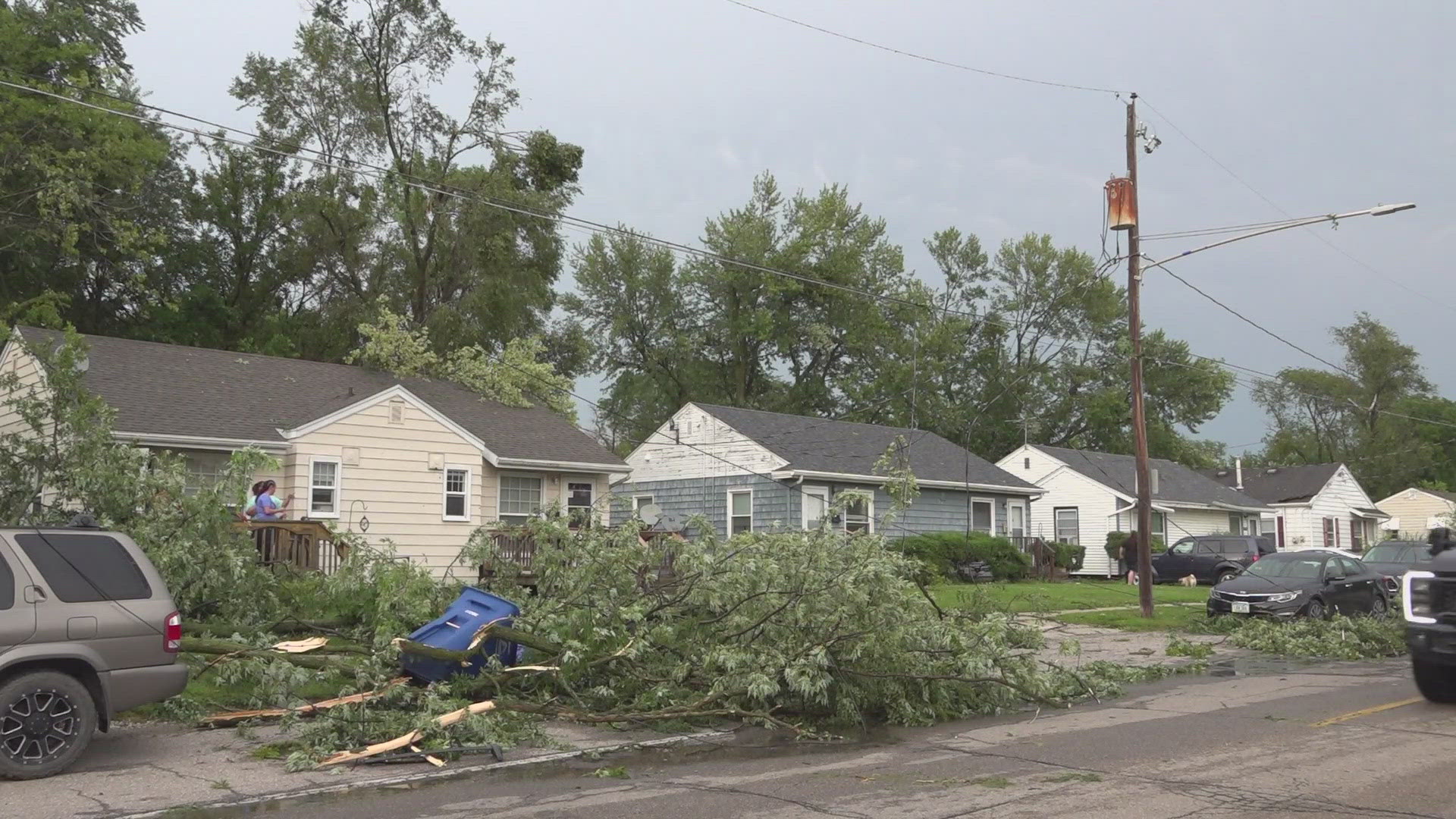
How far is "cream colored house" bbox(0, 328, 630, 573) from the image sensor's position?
2141cm

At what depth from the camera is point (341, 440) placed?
22.4 metres

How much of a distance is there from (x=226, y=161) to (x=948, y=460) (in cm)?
2585

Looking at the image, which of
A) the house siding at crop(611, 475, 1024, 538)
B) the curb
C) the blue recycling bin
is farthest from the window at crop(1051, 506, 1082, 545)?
the curb

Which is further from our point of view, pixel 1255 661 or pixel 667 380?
pixel 667 380

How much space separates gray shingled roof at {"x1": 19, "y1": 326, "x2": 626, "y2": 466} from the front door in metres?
11.4

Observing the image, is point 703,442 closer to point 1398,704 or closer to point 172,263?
point 172,263

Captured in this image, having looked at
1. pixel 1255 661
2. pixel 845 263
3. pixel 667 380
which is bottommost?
pixel 1255 661

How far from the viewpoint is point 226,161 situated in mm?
40812

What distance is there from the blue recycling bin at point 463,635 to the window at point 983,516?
27277 millimetres

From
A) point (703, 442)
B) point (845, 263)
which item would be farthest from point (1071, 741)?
point (845, 263)

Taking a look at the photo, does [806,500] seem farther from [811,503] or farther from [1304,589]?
[1304,589]

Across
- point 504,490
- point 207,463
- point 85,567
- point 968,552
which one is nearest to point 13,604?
point 85,567

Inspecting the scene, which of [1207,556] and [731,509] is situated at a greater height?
[731,509]

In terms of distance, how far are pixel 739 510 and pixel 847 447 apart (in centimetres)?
409
